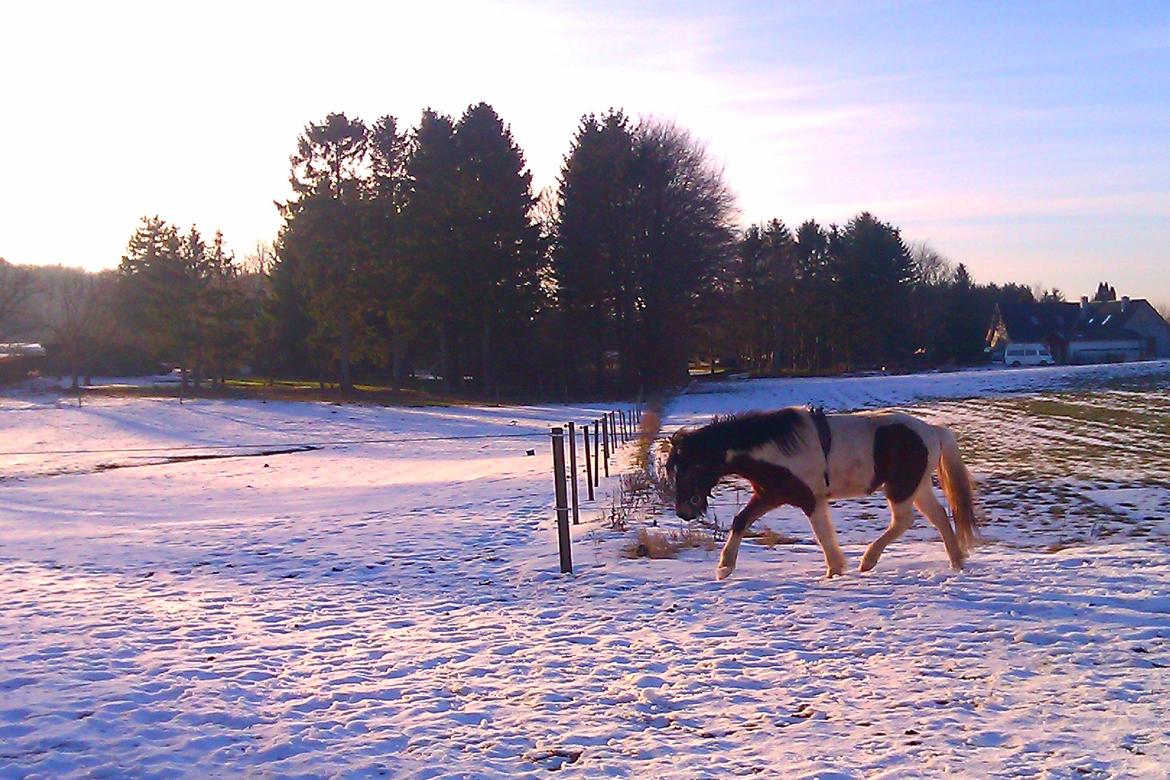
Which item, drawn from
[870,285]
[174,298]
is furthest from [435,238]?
[870,285]

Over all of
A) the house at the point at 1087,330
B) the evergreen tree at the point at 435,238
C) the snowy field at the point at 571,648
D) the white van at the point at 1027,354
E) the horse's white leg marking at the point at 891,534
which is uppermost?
the evergreen tree at the point at 435,238

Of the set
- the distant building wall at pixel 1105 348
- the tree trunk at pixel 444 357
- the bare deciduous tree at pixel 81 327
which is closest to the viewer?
the bare deciduous tree at pixel 81 327

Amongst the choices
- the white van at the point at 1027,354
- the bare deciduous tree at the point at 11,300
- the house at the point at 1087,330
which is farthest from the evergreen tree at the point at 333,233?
the house at the point at 1087,330

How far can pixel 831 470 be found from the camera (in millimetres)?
8406

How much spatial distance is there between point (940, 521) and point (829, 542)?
0.96 metres

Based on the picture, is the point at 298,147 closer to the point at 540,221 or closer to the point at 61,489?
the point at 540,221

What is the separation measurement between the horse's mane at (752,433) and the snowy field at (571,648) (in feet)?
3.65

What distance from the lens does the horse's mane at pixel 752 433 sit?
8445 millimetres

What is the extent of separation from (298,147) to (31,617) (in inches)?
1788

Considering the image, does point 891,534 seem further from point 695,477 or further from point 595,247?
point 595,247

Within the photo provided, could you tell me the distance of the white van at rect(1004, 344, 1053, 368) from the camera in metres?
75.6

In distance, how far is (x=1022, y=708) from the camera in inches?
201

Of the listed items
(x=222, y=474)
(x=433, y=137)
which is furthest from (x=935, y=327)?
(x=222, y=474)

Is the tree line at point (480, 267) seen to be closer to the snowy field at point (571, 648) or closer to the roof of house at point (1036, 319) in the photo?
the snowy field at point (571, 648)
